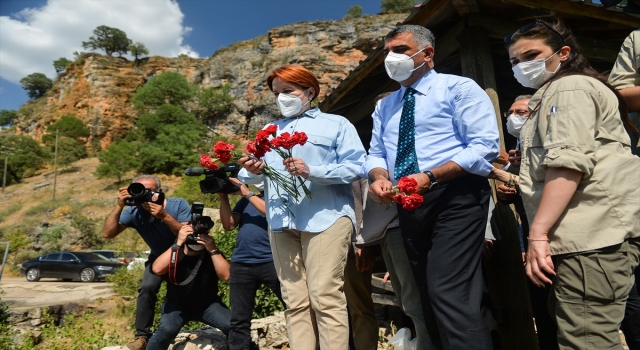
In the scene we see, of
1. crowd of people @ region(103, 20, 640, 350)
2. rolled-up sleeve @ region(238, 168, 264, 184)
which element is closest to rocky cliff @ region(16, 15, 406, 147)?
rolled-up sleeve @ region(238, 168, 264, 184)

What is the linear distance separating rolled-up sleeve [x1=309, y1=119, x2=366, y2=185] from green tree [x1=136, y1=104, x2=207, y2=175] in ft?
117

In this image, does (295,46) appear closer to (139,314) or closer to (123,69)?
(123,69)

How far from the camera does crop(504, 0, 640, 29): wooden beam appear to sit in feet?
10.3

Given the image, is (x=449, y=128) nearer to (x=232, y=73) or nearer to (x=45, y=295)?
(x=45, y=295)

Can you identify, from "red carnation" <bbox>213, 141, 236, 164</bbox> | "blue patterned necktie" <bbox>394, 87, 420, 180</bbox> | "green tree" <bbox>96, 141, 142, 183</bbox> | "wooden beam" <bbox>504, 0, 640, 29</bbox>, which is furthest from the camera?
"green tree" <bbox>96, 141, 142, 183</bbox>

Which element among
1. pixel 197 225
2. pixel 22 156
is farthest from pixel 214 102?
pixel 197 225

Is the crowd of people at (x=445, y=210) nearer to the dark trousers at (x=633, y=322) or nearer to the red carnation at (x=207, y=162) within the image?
the dark trousers at (x=633, y=322)

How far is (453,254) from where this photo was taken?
75.1 inches

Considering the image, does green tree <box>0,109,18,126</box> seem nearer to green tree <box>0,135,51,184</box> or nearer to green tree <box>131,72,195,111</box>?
green tree <box>0,135,51,184</box>

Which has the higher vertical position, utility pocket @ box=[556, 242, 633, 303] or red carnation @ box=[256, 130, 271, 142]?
red carnation @ box=[256, 130, 271, 142]

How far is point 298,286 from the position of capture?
→ 7.99 feet

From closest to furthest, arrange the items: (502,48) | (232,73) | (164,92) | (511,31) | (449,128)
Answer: (449,128) → (511,31) → (502,48) → (164,92) → (232,73)

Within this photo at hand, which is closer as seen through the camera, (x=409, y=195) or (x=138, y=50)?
(x=409, y=195)

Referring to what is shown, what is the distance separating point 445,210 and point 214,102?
43.9 meters
